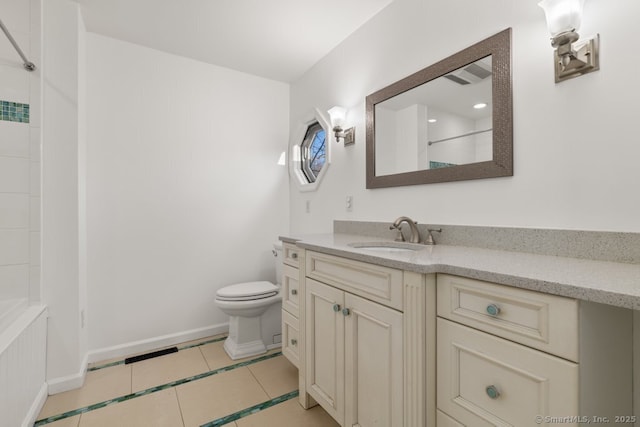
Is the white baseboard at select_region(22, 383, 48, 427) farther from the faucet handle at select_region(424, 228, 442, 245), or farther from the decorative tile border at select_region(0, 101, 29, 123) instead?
the faucet handle at select_region(424, 228, 442, 245)

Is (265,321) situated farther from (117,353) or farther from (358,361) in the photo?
(358,361)

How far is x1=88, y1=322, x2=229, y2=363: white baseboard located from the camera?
2145 millimetres

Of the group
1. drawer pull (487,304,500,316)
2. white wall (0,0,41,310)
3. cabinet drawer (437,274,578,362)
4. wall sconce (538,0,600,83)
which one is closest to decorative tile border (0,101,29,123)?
white wall (0,0,41,310)

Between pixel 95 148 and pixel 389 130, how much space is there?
6.83ft

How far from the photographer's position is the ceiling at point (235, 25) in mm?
1863

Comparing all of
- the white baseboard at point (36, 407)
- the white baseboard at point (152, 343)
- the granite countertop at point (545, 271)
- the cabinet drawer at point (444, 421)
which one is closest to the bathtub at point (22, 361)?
the white baseboard at point (36, 407)

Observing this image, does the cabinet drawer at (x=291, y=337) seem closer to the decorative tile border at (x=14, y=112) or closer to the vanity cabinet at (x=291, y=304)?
the vanity cabinet at (x=291, y=304)

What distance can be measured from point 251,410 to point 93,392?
100 centimetres

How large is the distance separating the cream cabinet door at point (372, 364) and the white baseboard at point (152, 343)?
165 cm

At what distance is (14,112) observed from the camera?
1693 millimetres

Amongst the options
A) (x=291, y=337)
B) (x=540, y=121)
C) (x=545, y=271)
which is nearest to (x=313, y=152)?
(x=291, y=337)

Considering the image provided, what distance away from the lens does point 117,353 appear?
2.19m

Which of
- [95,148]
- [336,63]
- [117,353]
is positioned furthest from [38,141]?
[336,63]

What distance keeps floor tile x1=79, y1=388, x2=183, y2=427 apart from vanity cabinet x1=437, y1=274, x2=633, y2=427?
1.38 metres
